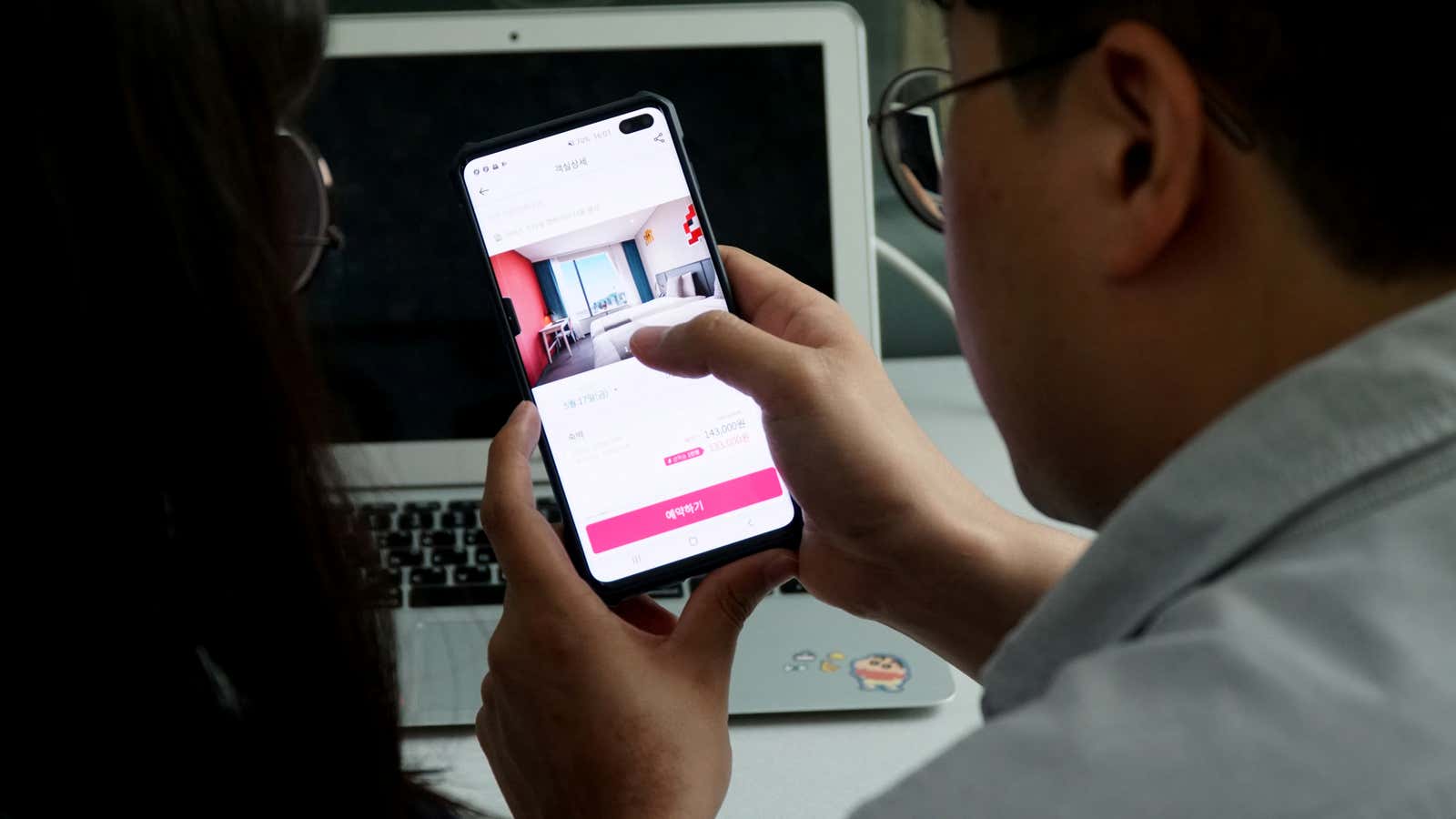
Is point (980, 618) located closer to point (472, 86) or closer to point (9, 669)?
point (9, 669)

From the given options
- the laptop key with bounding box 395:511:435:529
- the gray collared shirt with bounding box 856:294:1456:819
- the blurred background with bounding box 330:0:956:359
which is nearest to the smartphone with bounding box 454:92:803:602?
the laptop key with bounding box 395:511:435:529

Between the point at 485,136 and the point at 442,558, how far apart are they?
0.33 m

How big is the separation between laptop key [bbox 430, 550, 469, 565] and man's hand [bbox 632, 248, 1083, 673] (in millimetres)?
242

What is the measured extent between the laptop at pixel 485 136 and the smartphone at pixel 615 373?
0.25 metres

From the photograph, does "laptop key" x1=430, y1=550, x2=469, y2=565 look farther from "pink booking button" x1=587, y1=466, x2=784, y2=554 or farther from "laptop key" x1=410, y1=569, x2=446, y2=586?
"pink booking button" x1=587, y1=466, x2=784, y2=554

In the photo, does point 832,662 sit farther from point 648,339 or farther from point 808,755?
point 648,339

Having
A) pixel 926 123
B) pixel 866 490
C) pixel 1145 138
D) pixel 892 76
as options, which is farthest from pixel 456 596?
pixel 892 76

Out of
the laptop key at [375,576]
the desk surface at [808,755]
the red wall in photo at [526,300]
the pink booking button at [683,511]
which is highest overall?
the red wall in photo at [526,300]

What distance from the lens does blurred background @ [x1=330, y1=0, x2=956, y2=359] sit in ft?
3.52

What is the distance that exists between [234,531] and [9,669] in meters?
0.07

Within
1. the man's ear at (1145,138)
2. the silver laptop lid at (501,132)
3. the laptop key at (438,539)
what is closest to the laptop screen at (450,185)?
the silver laptop lid at (501,132)

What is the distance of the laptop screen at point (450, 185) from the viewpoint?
2.95 ft

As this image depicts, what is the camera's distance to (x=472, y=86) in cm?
91

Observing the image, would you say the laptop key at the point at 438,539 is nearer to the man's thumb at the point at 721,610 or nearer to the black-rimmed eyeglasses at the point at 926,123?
the man's thumb at the point at 721,610
